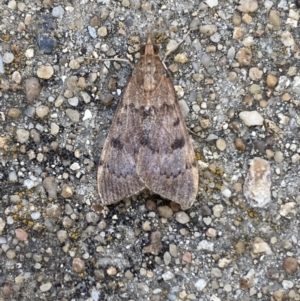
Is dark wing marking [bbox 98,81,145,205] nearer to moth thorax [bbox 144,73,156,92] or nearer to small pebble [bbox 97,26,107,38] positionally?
moth thorax [bbox 144,73,156,92]

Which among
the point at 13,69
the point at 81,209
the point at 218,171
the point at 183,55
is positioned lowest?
the point at 81,209

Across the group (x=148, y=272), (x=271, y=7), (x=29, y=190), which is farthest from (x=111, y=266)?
(x=271, y=7)

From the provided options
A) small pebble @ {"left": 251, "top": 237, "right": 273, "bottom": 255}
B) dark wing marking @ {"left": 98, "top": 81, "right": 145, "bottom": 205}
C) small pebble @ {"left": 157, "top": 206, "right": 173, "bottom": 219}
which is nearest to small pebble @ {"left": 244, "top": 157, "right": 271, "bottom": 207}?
small pebble @ {"left": 251, "top": 237, "right": 273, "bottom": 255}

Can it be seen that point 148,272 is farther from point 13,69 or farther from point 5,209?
point 13,69

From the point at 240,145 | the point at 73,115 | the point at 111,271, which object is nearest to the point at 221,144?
the point at 240,145

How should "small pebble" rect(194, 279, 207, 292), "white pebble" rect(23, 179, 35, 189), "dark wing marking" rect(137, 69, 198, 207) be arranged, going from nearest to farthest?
"dark wing marking" rect(137, 69, 198, 207)
"small pebble" rect(194, 279, 207, 292)
"white pebble" rect(23, 179, 35, 189)

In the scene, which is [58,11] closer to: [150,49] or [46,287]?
[150,49]

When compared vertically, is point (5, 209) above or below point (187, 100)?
below
